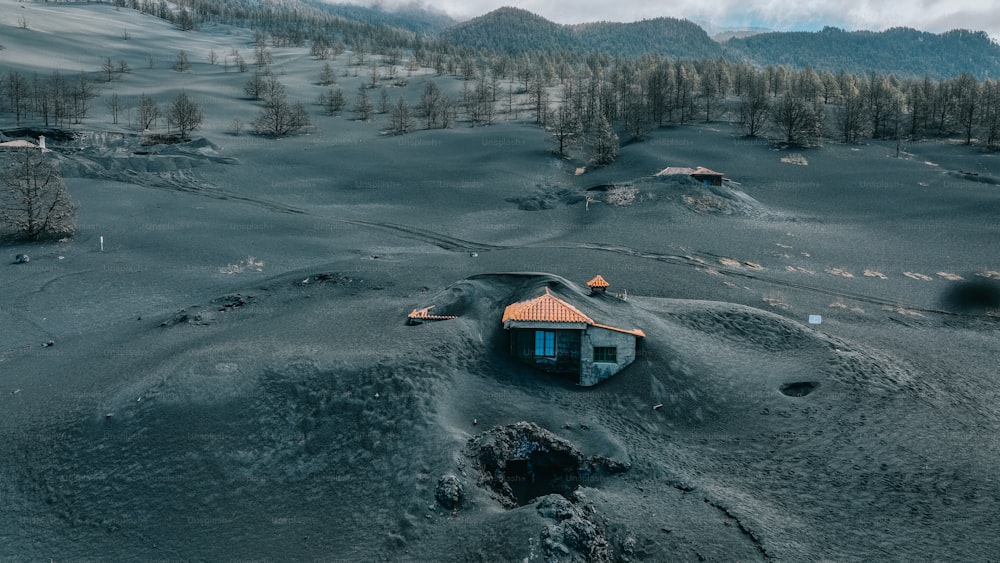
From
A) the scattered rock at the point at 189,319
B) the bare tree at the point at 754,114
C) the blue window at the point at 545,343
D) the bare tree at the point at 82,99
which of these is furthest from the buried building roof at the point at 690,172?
the bare tree at the point at 82,99

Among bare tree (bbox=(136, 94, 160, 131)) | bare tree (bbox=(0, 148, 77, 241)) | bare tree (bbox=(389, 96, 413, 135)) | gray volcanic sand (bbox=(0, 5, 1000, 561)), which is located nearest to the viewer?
gray volcanic sand (bbox=(0, 5, 1000, 561))

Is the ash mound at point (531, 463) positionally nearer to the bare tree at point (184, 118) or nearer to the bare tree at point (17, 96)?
the bare tree at point (184, 118)

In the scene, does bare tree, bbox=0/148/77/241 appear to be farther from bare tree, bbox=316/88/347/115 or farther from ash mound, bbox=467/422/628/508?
bare tree, bbox=316/88/347/115

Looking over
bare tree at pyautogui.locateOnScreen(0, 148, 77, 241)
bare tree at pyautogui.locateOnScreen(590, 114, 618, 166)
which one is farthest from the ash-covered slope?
bare tree at pyautogui.locateOnScreen(590, 114, 618, 166)

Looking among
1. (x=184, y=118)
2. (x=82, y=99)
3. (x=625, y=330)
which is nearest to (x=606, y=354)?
(x=625, y=330)

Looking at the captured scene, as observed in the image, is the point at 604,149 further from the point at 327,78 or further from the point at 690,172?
the point at 327,78

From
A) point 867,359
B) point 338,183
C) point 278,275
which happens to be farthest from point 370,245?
point 867,359
